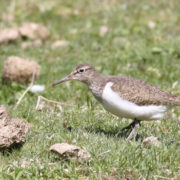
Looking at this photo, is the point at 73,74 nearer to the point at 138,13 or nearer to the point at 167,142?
the point at 167,142

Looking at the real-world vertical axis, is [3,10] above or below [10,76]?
above

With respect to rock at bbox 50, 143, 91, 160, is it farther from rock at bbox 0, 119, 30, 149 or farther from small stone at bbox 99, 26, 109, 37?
small stone at bbox 99, 26, 109, 37

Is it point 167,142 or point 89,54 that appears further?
point 89,54

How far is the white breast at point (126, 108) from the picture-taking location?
266 inches

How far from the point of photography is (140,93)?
6953 millimetres

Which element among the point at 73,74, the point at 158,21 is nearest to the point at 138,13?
the point at 158,21

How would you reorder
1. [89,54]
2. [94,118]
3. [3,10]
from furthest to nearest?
1. [3,10]
2. [89,54]
3. [94,118]

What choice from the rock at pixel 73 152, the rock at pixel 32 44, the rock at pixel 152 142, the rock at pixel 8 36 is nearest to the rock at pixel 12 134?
the rock at pixel 73 152

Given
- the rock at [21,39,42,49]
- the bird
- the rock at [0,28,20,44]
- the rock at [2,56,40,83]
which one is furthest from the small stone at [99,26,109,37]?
the bird

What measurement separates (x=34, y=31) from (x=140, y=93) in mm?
6658

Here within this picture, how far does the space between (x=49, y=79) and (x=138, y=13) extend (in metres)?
4.59

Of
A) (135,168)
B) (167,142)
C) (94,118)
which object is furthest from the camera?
(94,118)

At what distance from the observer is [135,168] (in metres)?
5.78

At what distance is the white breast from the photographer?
22.2 feet
